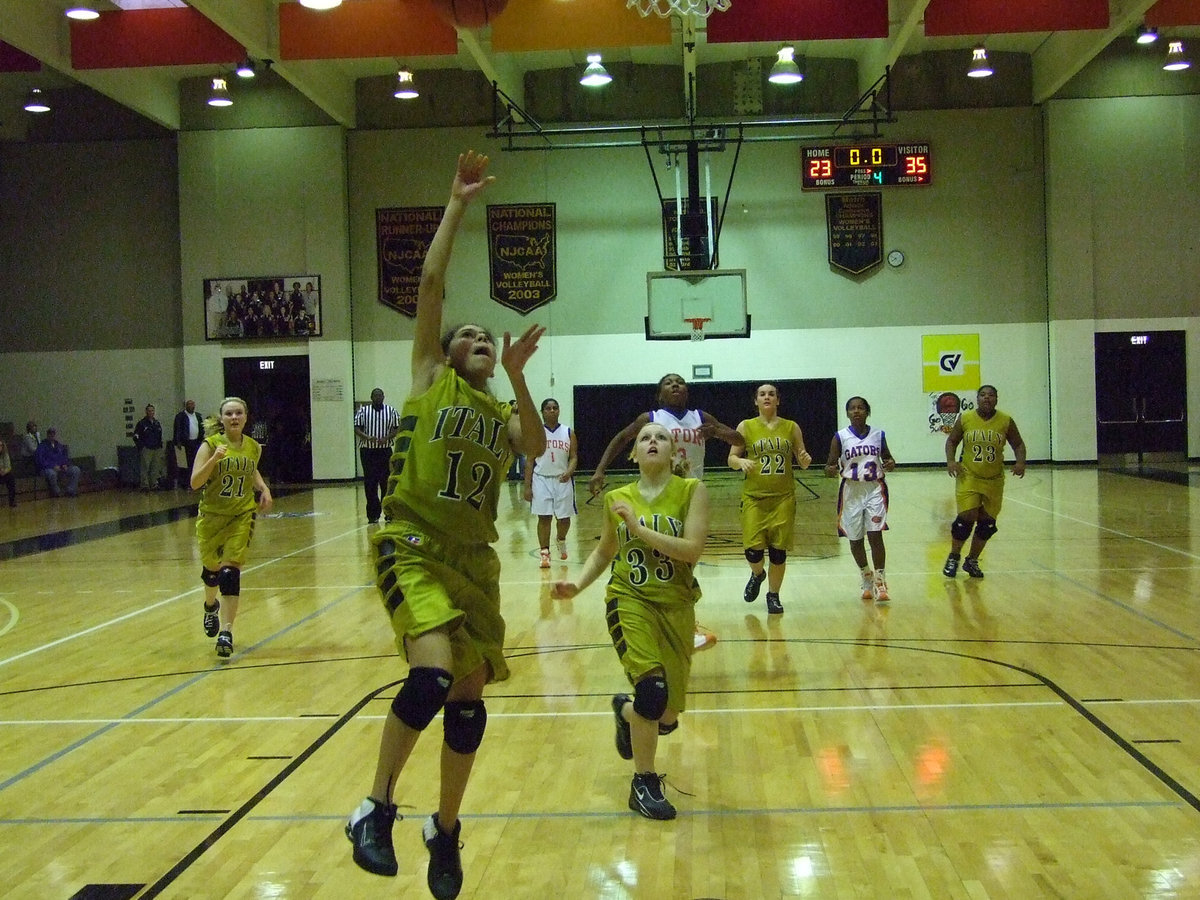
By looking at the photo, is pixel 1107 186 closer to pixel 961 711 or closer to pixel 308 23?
pixel 308 23

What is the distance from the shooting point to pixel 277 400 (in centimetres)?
2444

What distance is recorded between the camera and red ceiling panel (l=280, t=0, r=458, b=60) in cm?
1780

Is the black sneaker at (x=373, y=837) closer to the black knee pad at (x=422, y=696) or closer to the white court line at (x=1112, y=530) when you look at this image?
the black knee pad at (x=422, y=696)

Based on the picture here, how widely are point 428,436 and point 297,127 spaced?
21816mm

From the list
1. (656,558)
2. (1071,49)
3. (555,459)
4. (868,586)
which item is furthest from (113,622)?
(1071,49)

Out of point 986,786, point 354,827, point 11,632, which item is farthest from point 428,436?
point 11,632

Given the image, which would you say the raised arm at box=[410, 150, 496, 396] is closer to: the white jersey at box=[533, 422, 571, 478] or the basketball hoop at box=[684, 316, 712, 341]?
the white jersey at box=[533, 422, 571, 478]

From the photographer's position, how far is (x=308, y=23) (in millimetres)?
18422

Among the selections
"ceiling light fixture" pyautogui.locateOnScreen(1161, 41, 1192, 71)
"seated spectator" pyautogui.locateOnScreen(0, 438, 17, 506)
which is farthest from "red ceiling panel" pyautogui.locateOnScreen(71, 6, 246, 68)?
"ceiling light fixture" pyautogui.locateOnScreen(1161, 41, 1192, 71)

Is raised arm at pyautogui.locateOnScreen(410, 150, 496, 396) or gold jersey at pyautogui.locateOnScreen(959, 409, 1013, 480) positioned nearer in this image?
raised arm at pyautogui.locateOnScreen(410, 150, 496, 396)

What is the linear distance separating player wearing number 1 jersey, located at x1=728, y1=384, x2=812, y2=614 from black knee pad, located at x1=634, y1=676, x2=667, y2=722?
15.0ft

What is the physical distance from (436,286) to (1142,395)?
22.5 m

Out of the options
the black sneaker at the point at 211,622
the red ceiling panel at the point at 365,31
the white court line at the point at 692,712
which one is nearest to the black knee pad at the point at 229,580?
the black sneaker at the point at 211,622

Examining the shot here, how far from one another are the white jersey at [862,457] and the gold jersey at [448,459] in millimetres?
6232
